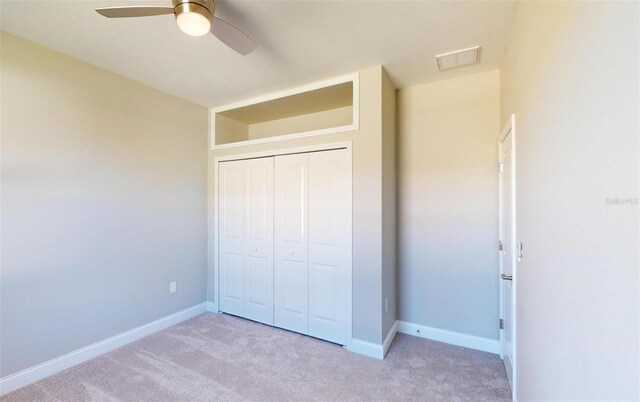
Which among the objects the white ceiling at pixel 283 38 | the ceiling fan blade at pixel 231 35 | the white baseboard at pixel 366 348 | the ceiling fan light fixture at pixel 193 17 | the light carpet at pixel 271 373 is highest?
the white ceiling at pixel 283 38

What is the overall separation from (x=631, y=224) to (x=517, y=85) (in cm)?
152

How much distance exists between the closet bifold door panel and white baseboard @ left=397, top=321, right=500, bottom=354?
1526mm

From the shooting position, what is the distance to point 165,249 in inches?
121

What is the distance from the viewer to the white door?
1852 mm

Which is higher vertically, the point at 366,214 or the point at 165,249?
the point at 366,214

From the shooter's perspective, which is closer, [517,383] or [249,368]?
[517,383]

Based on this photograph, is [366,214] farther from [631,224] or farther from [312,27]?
[631,224]

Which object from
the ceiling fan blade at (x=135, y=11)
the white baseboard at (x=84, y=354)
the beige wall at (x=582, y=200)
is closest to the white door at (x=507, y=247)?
the beige wall at (x=582, y=200)

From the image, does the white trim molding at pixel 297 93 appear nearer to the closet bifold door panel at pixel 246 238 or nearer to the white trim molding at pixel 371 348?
the closet bifold door panel at pixel 246 238

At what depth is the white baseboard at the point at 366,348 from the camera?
244 cm

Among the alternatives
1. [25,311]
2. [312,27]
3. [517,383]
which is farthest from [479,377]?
[25,311]

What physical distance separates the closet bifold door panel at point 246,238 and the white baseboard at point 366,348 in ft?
3.39

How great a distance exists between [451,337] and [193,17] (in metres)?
3.29

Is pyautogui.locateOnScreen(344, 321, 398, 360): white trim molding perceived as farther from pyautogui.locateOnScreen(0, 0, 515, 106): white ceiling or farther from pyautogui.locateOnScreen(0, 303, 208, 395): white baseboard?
pyautogui.locateOnScreen(0, 0, 515, 106): white ceiling
